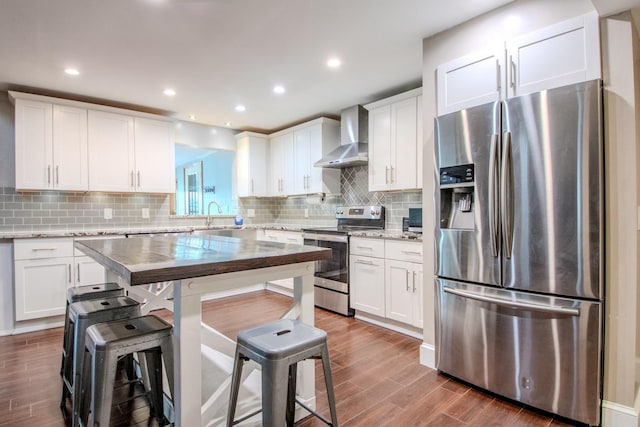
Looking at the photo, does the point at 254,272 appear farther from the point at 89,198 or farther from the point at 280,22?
the point at 89,198

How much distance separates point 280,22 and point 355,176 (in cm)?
238

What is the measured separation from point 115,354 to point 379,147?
9.92ft

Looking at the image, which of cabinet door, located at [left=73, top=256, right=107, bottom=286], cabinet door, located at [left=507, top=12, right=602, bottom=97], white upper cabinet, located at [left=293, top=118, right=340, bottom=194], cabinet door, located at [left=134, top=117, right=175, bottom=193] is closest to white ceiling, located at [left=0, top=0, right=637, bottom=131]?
cabinet door, located at [left=507, top=12, right=602, bottom=97]

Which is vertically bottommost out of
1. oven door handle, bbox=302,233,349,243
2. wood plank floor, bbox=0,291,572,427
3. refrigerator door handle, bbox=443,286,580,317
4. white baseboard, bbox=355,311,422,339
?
wood plank floor, bbox=0,291,572,427

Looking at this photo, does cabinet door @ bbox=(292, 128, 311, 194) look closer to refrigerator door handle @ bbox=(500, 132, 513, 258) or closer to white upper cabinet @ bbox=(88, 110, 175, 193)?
white upper cabinet @ bbox=(88, 110, 175, 193)

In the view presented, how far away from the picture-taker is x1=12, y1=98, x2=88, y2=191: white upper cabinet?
11.2 feet

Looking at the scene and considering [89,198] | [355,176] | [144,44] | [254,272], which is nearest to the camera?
[254,272]

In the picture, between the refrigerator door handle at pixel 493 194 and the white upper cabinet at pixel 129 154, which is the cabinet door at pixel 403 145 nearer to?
the refrigerator door handle at pixel 493 194

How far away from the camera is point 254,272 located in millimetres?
1627

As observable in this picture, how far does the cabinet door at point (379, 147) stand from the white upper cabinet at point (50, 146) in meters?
3.20

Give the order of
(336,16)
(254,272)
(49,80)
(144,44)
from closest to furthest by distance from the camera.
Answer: (254,272)
(336,16)
(144,44)
(49,80)

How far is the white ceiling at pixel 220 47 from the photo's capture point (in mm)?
2166

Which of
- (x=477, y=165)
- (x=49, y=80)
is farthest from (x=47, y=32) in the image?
(x=477, y=165)

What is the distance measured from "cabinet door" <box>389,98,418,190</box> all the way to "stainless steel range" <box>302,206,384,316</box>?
0.62m
